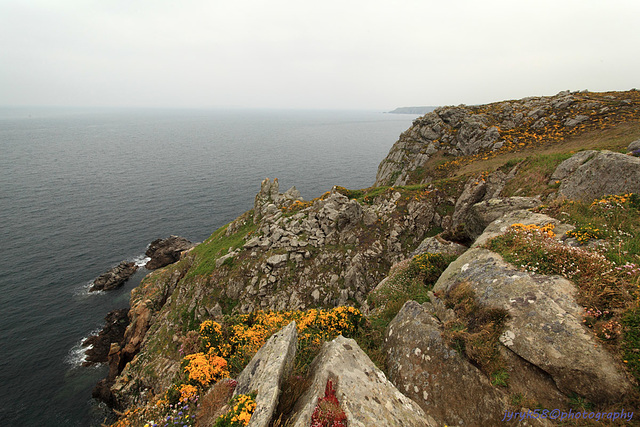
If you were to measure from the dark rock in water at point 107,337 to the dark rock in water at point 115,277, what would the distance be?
24.7 ft

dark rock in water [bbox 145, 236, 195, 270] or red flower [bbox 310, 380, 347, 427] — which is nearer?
red flower [bbox 310, 380, 347, 427]

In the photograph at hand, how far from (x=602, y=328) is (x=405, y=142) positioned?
5791 centimetres

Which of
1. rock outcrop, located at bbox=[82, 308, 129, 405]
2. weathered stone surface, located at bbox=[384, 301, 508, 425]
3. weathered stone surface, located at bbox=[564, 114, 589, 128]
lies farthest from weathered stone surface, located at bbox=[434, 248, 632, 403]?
weathered stone surface, located at bbox=[564, 114, 589, 128]

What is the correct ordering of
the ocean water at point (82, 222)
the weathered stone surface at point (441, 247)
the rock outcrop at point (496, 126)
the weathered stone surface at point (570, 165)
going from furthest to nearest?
1. the rock outcrop at point (496, 126)
2. the ocean water at point (82, 222)
3. the weathered stone surface at point (441, 247)
4. the weathered stone surface at point (570, 165)

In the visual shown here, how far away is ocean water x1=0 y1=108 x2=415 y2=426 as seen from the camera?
3422 centimetres

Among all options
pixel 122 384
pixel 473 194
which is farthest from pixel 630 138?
pixel 122 384

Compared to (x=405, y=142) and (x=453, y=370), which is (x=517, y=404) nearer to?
(x=453, y=370)

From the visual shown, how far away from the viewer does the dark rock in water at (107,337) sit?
1480 inches

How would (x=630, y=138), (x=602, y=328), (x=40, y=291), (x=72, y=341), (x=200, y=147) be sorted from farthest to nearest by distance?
(x=200, y=147) → (x=40, y=291) → (x=72, y=341) → (x=630, y=138) → (x=602, y=328)

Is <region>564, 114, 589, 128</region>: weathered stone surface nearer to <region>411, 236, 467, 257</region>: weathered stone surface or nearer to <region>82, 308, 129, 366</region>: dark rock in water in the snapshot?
<region>411, 236, 467, 257</region>: weathered stone surface

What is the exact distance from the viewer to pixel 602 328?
8.20 m

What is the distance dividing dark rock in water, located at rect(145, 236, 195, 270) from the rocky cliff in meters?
22.4

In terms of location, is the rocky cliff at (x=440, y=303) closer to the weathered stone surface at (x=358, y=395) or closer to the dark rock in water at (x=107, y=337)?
the weathered stone surface at (x=358, y=395)

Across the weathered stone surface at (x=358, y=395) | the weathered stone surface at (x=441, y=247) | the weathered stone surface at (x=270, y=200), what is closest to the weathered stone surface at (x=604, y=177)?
the weathered stone surface at (x=441, y=247)
